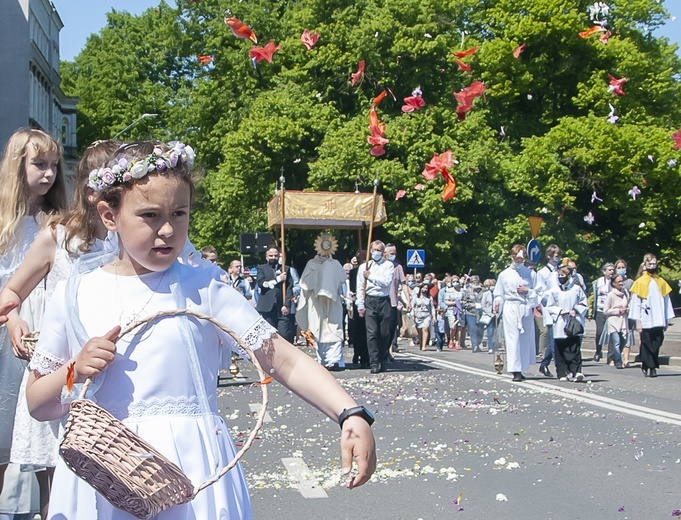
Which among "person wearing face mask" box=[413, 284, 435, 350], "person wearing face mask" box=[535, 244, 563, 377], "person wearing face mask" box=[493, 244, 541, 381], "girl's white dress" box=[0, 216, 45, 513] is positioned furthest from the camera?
"person wearing face mask" box=[413, 284, 435, 350]

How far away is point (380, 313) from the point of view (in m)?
18.9

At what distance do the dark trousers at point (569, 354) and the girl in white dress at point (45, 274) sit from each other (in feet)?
40.7

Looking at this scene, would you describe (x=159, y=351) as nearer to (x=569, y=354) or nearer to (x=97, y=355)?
(x=97, y=355)

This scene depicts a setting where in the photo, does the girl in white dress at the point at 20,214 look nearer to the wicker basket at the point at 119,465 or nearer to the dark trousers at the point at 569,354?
the wicker basket at the point at 119,465

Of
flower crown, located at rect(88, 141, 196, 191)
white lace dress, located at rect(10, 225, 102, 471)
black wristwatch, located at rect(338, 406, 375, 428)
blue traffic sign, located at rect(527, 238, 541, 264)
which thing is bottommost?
white lace dress, located at rect(10, 225, 102, 471)

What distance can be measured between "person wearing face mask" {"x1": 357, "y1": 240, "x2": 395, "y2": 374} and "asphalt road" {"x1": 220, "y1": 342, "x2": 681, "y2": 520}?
112 inches

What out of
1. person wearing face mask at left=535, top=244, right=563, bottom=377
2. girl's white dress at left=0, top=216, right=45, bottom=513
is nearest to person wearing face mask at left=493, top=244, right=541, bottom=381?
person wearing face mask at left=535, top=244, right=563, bottom=377

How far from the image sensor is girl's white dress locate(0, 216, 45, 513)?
501 cm

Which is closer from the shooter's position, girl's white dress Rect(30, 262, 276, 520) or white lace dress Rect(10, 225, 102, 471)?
girl's white dress Rect(30, 262, 276, 520)

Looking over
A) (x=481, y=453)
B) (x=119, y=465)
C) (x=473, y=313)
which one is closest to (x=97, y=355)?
(x=119, y=465)

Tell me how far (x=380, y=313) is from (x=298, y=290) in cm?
281

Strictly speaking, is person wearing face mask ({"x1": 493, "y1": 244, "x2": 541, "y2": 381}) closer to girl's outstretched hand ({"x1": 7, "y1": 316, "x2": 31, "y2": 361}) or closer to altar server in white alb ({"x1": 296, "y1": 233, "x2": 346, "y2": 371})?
altar server in white alb ({"x1": 296, "y1": 233, "x2": 346, "y2": 371})

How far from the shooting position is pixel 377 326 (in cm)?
1867

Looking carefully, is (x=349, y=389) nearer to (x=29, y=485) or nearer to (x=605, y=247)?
(x=29, y=485)
